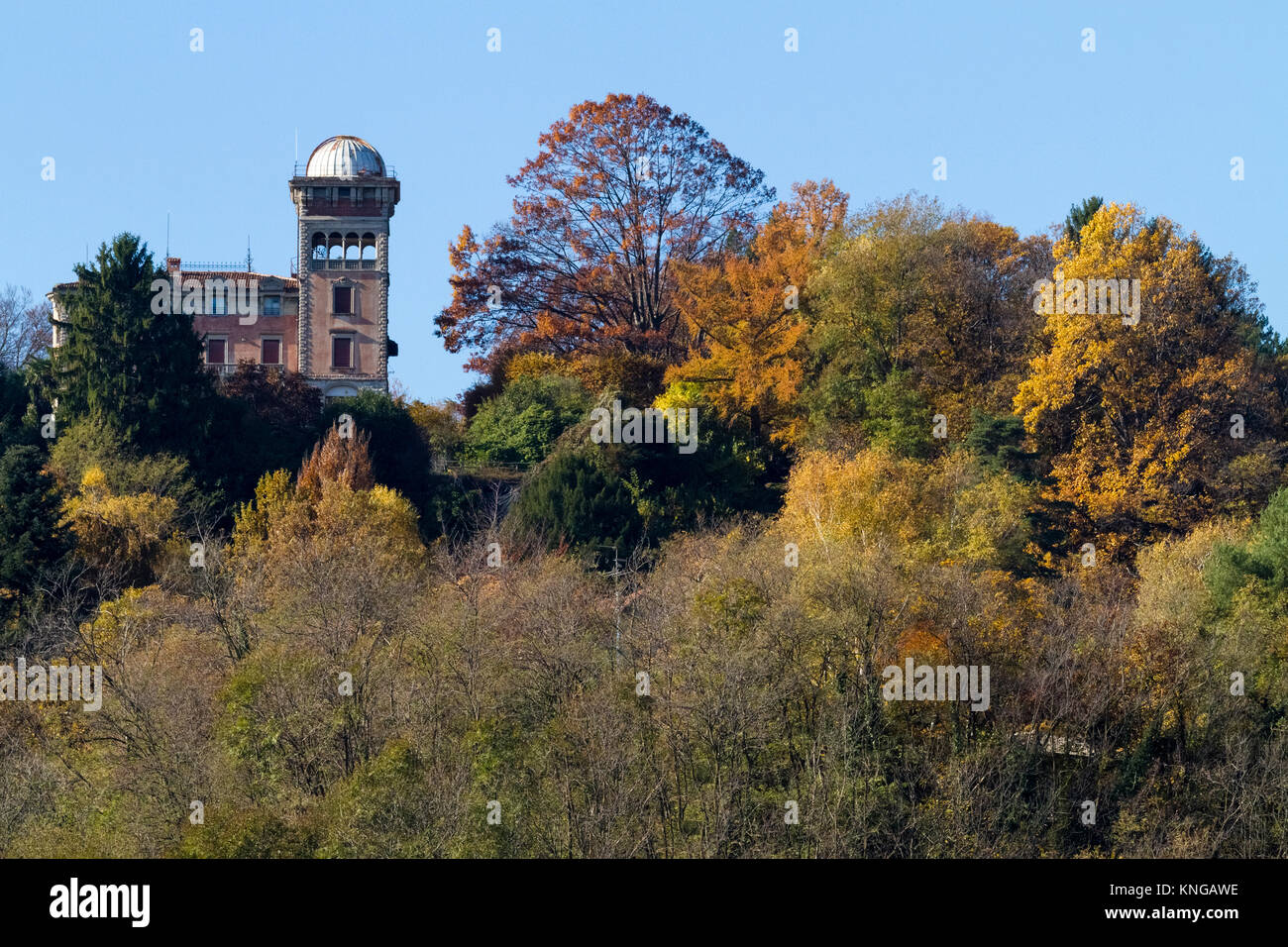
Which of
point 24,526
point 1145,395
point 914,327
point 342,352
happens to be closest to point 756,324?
point 914,327

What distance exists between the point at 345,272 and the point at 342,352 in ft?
8.27

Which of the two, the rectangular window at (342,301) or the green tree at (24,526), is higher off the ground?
the rectangular window at (342,301)

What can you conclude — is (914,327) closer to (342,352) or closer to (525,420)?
(525,420)

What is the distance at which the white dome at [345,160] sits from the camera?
73375mm

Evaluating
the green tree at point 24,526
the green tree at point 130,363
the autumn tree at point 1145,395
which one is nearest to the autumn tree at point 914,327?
the autumn tree at point 1145,395

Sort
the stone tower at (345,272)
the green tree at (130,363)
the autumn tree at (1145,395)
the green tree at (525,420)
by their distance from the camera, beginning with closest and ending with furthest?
the autumn tree at (1145,395), the green tree at (130,363), the green tree at (525,420), the stone tower at (345,272)

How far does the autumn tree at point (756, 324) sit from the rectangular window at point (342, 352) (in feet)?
39.6

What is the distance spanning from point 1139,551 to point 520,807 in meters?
17.8

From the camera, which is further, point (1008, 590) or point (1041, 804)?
point (1008, 590)

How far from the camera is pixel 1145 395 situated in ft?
180

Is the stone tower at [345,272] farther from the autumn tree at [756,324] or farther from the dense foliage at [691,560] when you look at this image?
the autumn tree at [756,324]
